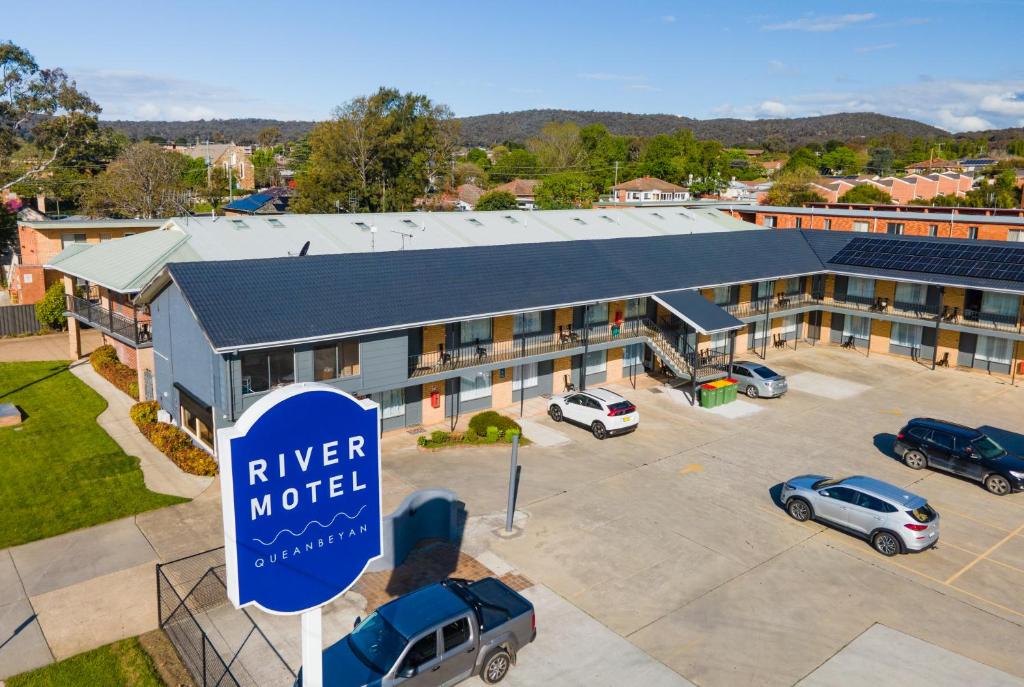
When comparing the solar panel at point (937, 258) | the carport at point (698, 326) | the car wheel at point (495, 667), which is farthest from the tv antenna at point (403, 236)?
the car wheel at point (495, 667)

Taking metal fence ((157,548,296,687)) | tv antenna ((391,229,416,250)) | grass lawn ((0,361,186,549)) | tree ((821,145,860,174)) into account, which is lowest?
metal fence ((157,548,296,687))

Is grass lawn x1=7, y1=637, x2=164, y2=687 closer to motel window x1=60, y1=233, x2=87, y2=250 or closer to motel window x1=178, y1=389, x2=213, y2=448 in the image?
motel window x1=178, y1=389, x2=213, y2=448

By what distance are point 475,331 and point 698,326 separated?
383 inches

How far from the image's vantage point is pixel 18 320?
1697 inches

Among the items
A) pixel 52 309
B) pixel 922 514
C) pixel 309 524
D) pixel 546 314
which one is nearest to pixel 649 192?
pixel 546 314

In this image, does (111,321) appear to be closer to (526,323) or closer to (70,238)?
(526,323)

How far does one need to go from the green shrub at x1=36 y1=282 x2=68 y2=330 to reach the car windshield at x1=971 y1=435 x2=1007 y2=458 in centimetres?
4404

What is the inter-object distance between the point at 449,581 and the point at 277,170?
16276 cm

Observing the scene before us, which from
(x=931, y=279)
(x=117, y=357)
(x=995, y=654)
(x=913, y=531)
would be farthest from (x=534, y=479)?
(x=931, y=279)

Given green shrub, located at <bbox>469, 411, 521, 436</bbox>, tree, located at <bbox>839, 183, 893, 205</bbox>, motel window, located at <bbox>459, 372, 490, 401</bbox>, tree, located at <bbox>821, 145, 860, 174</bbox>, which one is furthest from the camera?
tree, located at <bbox>821, 145, 860, 174</bbox>

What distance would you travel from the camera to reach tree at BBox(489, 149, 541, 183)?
14111 centimetres

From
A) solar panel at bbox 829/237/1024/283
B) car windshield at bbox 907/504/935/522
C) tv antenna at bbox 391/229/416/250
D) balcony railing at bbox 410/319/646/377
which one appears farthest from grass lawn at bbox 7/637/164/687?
solar panel at bbox 829/237/1024/283

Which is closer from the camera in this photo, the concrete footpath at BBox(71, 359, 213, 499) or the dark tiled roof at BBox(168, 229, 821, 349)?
the concrete footpath at BBox(71, 359, 213, 499)

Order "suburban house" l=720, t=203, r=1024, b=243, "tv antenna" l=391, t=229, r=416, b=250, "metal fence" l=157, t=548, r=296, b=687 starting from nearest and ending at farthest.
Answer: "metal fence" l=157, t=548, r=296, b=687 < "tv antenna" l=391, t=229, r=416, b=250 < "suburban house" l=720, t=203, r=1024, b=243
